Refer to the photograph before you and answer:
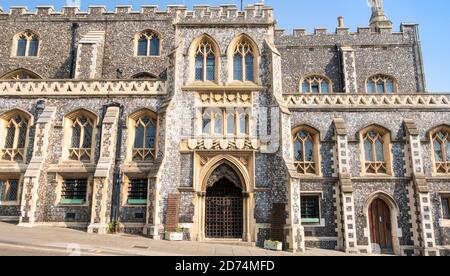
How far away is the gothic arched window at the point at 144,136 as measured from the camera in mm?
18828

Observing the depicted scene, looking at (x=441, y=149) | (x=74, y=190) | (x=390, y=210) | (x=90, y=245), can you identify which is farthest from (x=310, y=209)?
(x=74, y=190)

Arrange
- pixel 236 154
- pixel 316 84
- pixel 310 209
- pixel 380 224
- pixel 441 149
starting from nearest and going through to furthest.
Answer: pixel 236 154 → pixel 380 224 → pixel 310 209 → pixel 441 149 → pixel 316 84

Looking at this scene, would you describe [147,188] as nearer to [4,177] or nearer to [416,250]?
[4,177]

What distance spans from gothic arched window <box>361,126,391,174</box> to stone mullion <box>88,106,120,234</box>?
45.8ft

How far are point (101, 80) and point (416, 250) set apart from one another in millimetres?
19539

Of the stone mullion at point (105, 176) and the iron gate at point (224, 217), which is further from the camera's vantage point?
the iron gate at point (224, 217)

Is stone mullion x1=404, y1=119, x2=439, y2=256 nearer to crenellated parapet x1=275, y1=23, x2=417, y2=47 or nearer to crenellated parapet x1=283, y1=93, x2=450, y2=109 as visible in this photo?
crenellated parapet x1=283, y1=93, x2=450, y2=109

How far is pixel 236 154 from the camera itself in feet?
58.9

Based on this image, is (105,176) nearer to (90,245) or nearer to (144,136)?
(144,136)

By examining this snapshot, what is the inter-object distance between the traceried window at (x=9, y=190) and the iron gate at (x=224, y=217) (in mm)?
10593

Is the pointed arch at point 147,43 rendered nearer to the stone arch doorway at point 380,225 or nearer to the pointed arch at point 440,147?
the stone arch doorway at point 380,225

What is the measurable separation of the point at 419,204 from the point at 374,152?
3517mm

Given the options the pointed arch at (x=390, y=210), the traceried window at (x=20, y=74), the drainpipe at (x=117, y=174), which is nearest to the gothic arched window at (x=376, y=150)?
the pointed arch at (x=390, y=210)

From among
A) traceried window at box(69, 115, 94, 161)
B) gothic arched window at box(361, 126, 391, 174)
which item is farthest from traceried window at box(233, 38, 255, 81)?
traceried window at box(69, 115, 94, 161)
